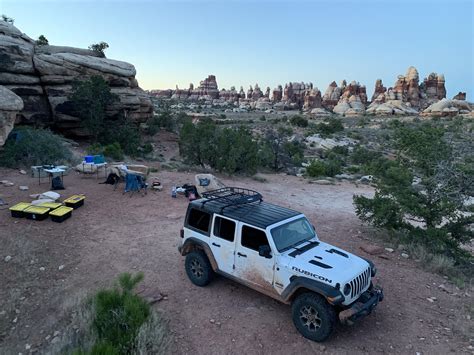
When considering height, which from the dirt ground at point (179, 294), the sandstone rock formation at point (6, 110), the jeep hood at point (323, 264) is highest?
the sandstone rock formation at point (6, 110)

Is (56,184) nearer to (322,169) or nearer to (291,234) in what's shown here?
(291,234)

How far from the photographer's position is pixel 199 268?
22.5 ft

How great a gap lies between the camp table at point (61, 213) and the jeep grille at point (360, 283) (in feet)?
27.2

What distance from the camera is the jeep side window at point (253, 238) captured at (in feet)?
19.3

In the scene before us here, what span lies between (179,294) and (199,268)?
1.99 feet

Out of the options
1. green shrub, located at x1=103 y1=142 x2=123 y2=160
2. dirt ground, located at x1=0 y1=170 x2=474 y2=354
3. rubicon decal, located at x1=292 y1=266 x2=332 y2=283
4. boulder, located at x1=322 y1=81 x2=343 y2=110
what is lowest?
dirt ground, located at x1=0 y1=170 x2=474 y2=354

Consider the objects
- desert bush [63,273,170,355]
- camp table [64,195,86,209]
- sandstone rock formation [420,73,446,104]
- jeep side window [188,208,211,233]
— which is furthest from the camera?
sandstone rock formation [420,73,446,104]

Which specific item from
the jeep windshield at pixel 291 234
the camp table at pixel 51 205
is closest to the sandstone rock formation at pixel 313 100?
the camp table at pixel 51 205

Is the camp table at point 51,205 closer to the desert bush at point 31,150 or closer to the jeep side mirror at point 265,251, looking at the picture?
the desert bush at point 31,150

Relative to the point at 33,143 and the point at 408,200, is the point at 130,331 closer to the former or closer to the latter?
the point at 408,200

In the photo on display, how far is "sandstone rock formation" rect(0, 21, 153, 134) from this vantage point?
2338 centimetres

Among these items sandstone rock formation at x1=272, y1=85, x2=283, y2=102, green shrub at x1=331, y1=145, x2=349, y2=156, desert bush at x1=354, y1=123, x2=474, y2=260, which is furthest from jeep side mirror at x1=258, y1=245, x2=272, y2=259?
sandstone rock formation at x1=272, y1=85, x2=283, y2=102

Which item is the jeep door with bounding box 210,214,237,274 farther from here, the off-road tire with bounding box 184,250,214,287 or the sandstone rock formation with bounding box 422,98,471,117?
the sandstone rock formation with bounding box 422,98,471,117

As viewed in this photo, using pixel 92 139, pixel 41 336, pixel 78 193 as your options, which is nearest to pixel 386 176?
pixel 41 336
